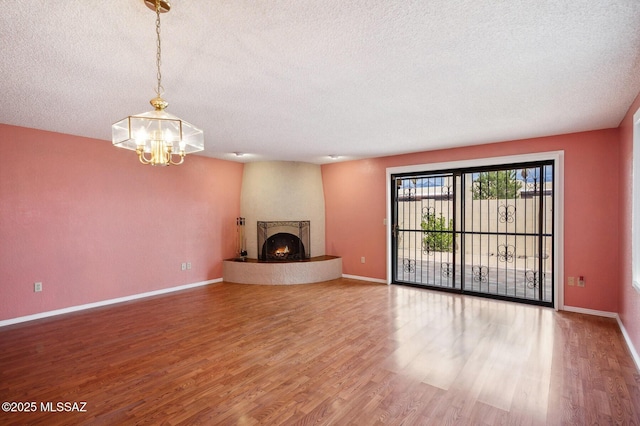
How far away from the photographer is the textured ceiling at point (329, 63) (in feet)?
5.54

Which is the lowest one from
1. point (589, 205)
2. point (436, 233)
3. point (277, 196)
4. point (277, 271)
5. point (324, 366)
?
point (324, 366)

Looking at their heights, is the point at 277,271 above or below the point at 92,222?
below

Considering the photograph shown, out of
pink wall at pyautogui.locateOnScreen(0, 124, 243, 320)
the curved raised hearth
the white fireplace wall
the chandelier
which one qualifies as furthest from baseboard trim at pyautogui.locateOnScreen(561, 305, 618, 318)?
pink wall at pyautogui.locateOnScreen(0, 124, 243, 320)

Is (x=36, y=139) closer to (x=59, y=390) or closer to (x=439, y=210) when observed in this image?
(x=59, y=390)

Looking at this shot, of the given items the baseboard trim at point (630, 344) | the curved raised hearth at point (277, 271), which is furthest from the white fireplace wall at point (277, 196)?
the baseboard trim at point (630, 344)

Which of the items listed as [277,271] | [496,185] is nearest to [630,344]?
[496,185]

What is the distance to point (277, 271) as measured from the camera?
589 centimetres

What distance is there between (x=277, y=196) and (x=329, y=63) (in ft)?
14.3

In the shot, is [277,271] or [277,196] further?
[277,196]

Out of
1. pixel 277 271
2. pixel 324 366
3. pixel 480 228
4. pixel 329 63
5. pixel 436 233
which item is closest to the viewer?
pixel 329 63

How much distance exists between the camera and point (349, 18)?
173 centimetres

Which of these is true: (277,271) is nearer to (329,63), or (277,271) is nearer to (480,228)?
(480,228)

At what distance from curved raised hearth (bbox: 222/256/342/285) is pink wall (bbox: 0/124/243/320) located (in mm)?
393

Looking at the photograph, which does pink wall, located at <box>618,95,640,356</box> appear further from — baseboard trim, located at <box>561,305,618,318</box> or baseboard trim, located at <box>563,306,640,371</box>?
baseboard trim, located at <box>561,305,618,318</box>
